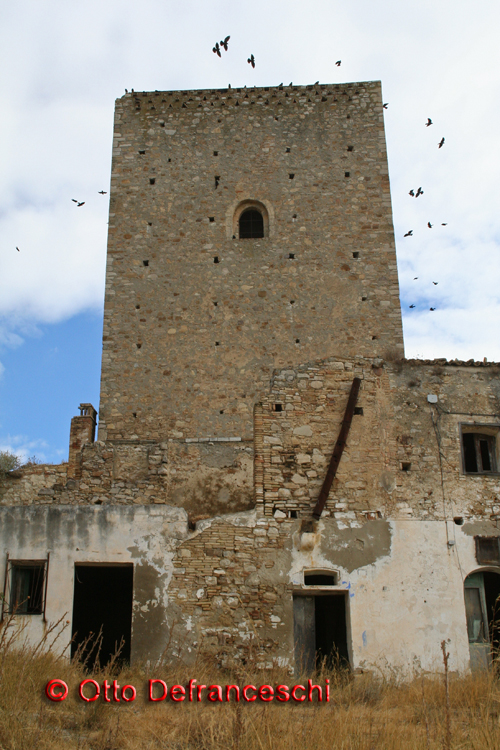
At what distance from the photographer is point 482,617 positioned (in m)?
10.0

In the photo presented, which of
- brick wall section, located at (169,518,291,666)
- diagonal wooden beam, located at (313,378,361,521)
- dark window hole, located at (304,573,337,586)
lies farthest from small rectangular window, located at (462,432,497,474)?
brick wall section, located at (169,518,291,666)

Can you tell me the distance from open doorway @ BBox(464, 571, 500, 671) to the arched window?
9.89 meters

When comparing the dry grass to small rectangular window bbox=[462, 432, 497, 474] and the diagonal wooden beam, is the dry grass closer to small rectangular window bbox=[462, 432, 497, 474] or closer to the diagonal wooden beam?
the diagonal wooden beam

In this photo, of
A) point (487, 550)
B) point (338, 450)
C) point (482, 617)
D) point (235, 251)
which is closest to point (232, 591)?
point (338, 450)

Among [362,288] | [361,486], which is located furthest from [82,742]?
[362,288]

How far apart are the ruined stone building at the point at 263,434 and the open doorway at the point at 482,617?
1.3 inches

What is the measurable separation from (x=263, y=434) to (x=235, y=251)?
7205mm

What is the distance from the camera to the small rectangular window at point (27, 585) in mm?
9953

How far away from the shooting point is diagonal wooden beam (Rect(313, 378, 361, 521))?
32.9ft

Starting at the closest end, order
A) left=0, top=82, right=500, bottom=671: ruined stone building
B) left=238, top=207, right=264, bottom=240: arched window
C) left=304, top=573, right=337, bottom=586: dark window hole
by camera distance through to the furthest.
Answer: left=0, top=82, right=500, bottom=671: ruined stone building < left=304, top=573, right=337, bottom=586: dark window hole < left=238, top=207, right=264, bottom=240: arched window

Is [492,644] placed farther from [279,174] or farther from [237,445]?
[279,174]

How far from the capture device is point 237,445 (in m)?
14.8

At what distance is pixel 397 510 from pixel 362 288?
723 centimetres

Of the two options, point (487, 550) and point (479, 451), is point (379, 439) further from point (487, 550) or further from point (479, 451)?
point (487, 550)
